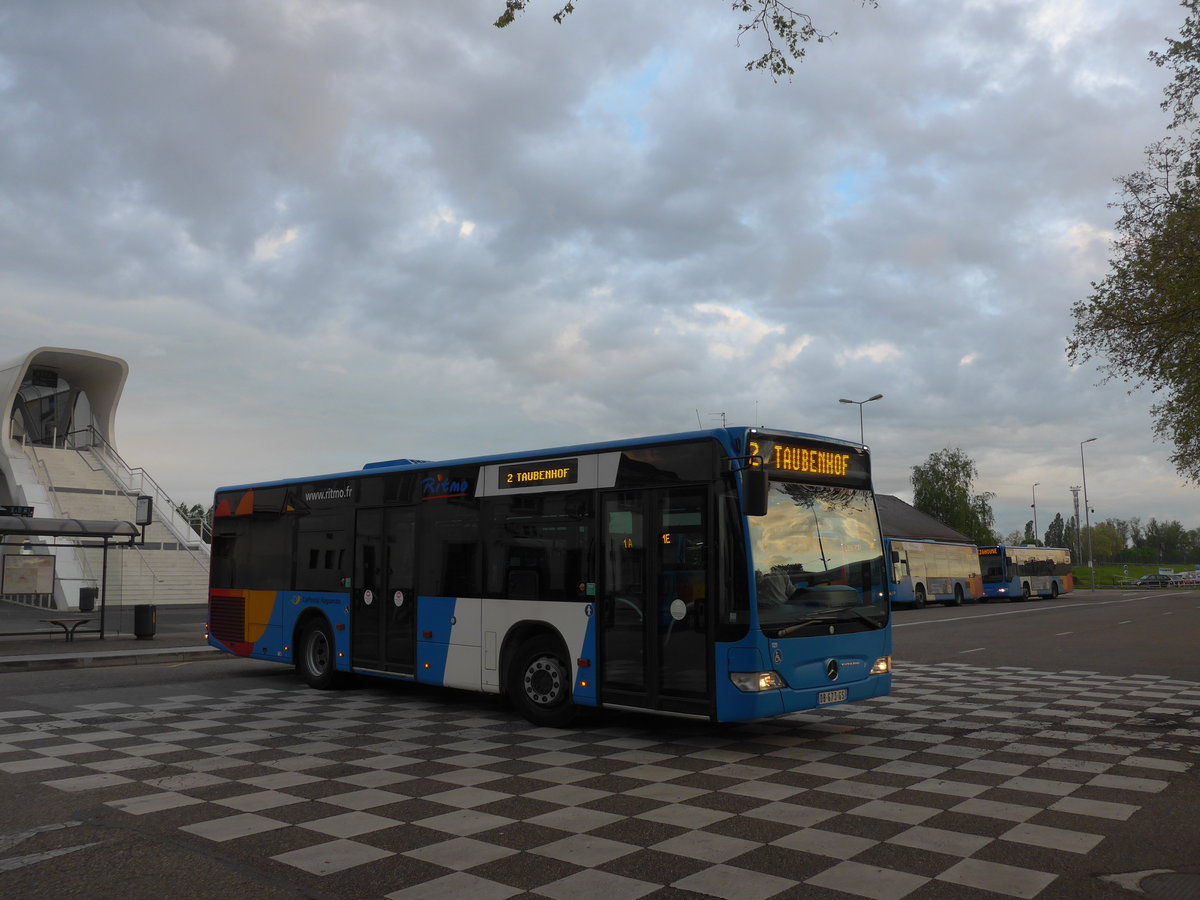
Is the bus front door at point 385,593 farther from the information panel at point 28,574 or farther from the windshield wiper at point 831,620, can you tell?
the information panel at point 28,574

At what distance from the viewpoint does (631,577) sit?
8.92 m

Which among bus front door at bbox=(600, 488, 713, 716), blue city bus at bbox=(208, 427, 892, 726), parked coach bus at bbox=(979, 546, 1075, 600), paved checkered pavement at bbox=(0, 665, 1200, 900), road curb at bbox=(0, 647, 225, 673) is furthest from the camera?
parked coach bus at bbox=(979, 546, 1075, 600)

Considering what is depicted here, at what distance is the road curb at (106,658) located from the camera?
1574cm

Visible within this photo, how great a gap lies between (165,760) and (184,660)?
10512mm

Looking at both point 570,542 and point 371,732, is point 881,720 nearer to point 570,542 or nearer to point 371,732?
point 570,542

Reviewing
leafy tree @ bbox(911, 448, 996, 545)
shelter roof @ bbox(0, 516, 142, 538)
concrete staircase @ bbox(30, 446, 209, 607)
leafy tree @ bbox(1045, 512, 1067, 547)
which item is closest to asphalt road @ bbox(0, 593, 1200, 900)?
shelter roof @ bbox(0, 516, 142, 538)

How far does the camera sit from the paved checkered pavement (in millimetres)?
5000

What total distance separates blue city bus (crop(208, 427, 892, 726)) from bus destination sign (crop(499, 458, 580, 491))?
0.02 metres

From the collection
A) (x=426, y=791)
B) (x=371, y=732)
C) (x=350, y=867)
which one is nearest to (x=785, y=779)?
(x=426, y=791)

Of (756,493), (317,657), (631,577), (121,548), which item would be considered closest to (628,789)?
(631,577)

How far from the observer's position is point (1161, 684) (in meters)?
13.4

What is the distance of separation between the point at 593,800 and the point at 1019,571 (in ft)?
163

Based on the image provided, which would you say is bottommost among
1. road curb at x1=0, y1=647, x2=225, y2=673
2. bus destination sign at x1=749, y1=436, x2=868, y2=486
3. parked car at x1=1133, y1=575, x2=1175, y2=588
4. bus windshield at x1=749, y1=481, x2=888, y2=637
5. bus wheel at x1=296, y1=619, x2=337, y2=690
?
parked car at x1=1133, y1=575, x2=1175, y2=588

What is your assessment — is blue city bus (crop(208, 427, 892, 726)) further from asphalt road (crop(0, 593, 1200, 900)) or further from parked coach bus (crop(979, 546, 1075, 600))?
parked coach bus (crop(979, 546, 1075, 600))
